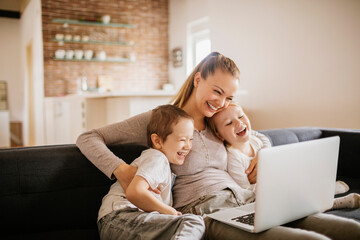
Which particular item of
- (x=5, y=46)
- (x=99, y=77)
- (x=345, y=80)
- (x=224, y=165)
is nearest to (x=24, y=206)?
(x=224, y=165)

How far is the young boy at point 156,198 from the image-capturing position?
1039 millimetres

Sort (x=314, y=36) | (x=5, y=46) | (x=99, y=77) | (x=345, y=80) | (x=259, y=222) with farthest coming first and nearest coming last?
(x=5, y=46), (x=99, y=77), (x=314, y=36), (x=345, y=80), (x=259, y=222)

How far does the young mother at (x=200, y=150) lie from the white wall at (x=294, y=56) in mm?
2198

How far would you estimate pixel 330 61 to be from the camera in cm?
333

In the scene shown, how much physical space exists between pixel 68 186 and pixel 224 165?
2.25ft

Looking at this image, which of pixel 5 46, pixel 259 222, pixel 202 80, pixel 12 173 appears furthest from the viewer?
pixel 5 46

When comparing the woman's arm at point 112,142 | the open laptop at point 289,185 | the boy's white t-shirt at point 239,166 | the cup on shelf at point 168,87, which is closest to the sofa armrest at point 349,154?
the boy's white t-shirt at point 239,166

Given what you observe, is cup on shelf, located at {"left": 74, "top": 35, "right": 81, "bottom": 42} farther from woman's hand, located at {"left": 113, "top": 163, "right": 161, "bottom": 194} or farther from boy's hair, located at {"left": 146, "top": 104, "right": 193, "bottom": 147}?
woman's hand, located at {"left": 113, "top": 163, "right": 161, "bottom": 194}

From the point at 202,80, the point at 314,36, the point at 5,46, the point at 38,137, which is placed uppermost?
the point at 5,46

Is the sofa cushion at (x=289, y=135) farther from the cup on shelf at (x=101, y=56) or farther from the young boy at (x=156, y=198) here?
the cup on shelf at (x=101, y=56)

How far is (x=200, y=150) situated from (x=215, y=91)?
268mm

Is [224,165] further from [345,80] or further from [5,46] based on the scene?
[5,46]

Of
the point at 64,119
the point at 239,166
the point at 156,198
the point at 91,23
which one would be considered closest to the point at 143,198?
the point at 156,198

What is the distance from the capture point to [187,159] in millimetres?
1423
